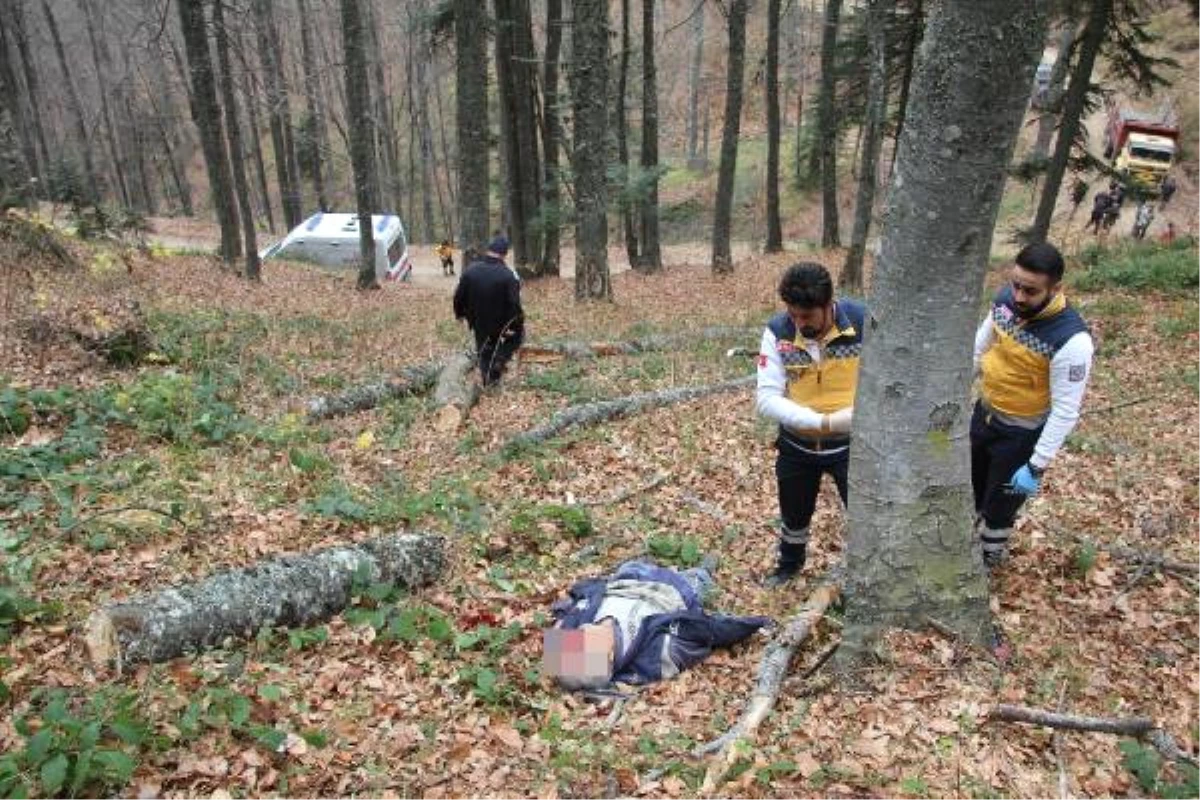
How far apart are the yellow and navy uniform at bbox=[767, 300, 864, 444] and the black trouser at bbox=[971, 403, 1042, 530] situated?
928 millimetres

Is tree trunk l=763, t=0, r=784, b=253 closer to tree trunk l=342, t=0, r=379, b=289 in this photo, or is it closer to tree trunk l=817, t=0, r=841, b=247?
tree trunk l=817, t=0, r=841, b=247

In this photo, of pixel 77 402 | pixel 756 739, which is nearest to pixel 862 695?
pixel 756 739

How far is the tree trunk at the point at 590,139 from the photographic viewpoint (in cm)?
1324

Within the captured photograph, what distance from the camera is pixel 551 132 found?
21.1 meters

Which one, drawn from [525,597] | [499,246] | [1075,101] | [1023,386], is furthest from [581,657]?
[1075,101]

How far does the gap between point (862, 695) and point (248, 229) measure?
1547 cm

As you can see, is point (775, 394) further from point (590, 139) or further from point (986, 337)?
point (590, 139)

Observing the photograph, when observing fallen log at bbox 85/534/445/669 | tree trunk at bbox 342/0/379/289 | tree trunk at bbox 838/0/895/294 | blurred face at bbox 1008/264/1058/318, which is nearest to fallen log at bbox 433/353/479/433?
fallen log at bbox 85/534/445/669

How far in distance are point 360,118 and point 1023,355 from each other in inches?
614

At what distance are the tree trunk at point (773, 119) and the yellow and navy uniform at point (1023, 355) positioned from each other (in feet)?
56.4

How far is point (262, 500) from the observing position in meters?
5.89

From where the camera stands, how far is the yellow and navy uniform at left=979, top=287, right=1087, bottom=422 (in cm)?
443

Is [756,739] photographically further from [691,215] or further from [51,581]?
[691,215]

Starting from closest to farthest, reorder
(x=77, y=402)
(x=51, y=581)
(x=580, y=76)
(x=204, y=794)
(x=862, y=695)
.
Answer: (x=204, y=794), (x=862, y=695), (x=51, y=581), (x=77, y=402), (x=580, y=76)
